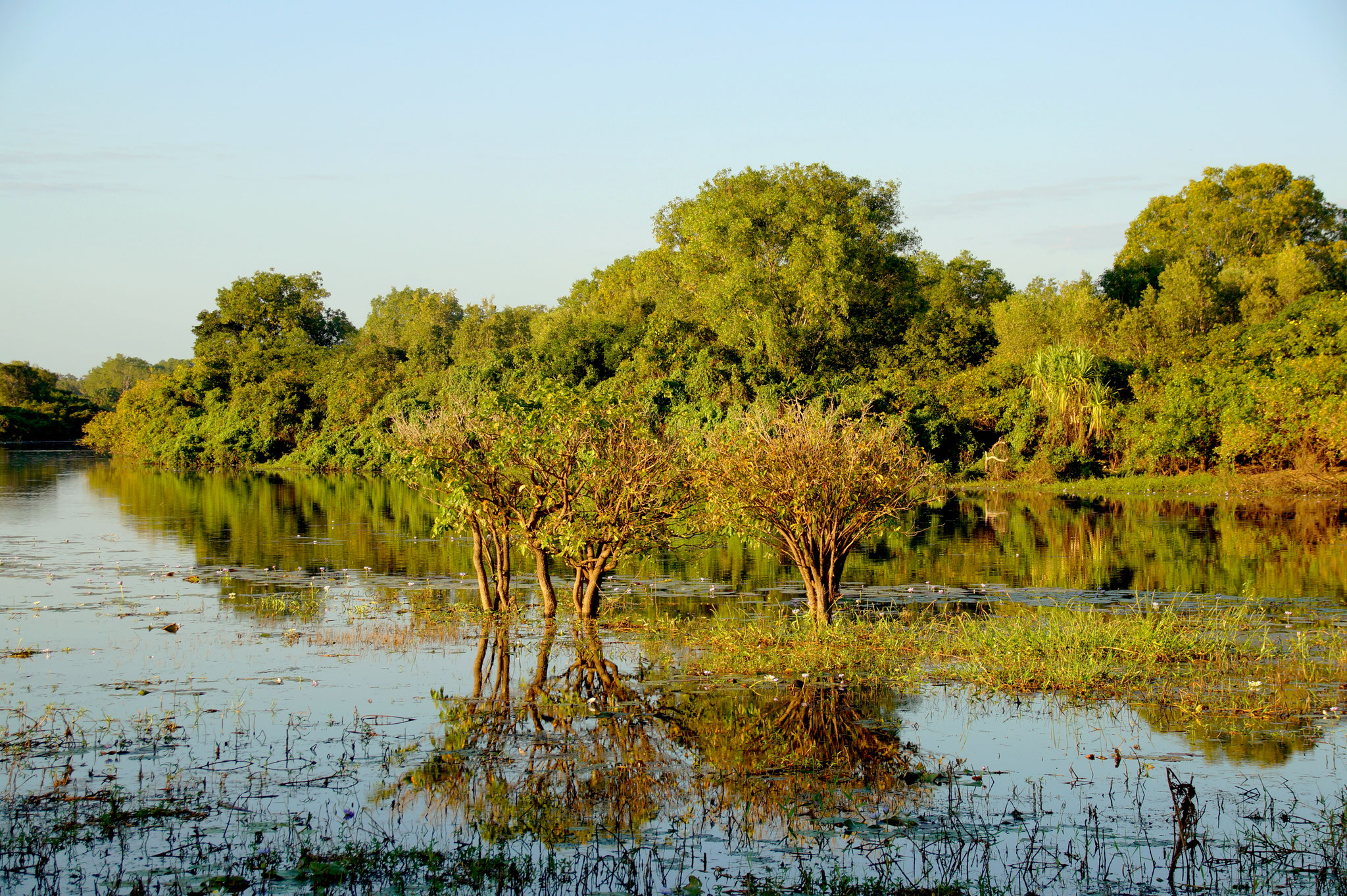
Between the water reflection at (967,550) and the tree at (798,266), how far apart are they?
12911 mm

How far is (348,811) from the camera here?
8242mm

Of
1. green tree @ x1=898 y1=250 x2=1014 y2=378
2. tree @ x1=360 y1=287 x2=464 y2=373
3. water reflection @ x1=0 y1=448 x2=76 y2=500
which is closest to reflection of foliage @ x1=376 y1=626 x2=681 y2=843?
water reflection @ x1=0 y1=448 x2=76 y2=500

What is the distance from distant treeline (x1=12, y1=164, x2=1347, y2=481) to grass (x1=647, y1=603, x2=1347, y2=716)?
761 inches

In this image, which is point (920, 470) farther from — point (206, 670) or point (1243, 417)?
point (1243, 417)

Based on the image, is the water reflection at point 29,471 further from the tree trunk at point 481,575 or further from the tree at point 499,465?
the tree at point 499,465

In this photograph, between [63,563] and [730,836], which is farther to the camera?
[63,563]

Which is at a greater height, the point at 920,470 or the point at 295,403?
the point at 295,403

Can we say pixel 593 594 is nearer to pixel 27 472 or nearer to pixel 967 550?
pixel 967 550

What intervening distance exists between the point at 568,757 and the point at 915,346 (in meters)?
48.0

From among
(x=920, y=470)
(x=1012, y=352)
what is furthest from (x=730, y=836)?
(x=1012, y=352)

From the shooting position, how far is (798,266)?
52.1 metres

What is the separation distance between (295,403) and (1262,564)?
61917 millimetres

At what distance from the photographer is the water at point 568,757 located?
743cm

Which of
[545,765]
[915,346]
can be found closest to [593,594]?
[545,765]
